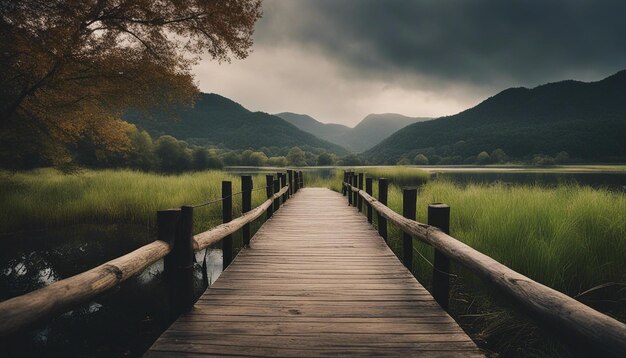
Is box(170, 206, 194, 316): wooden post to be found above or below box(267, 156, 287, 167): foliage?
below

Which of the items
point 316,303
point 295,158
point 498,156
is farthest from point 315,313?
point 498,156

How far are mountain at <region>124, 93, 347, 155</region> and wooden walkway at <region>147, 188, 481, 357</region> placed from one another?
11807cm

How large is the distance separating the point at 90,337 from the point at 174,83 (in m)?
9.32

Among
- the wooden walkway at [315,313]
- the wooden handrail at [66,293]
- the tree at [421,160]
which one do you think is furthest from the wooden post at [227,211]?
the tree at [421,160]

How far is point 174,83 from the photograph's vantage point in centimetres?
1120

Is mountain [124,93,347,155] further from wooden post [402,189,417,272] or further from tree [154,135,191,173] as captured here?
wooden post [402,189,417,272]

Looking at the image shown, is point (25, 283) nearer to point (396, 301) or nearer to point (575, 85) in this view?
point (396, 301)

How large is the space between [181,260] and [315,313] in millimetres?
1235

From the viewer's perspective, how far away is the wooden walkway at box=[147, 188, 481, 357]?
2.16 m

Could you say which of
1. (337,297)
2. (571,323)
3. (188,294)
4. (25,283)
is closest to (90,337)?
(188,294)

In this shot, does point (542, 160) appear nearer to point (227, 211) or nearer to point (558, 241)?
point (558, 241)

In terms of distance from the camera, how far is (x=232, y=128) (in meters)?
133

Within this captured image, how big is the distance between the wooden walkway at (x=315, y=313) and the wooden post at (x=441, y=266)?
0.10 meters

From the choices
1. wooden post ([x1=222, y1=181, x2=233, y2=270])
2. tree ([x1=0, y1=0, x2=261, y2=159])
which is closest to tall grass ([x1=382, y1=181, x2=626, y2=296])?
wooden post ([x1=222, y1=181, x2=233, y2=270])
